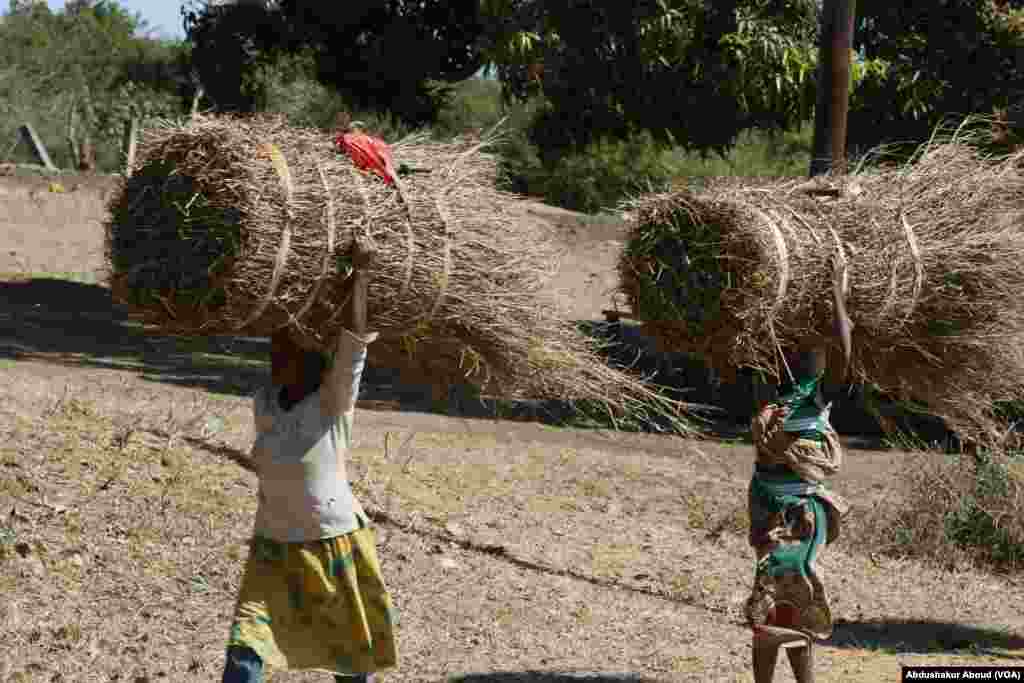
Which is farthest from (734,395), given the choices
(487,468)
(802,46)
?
(487,468)

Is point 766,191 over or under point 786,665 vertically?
over

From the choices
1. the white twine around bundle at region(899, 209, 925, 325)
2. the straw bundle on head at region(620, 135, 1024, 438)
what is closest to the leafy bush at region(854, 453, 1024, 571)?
the straw bundle on head at region(620, 135, 1024, 438)

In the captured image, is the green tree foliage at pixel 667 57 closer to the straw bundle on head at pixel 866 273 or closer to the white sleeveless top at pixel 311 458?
the straw bundle on head at pixel 866 273

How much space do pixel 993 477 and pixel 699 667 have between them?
3.13m

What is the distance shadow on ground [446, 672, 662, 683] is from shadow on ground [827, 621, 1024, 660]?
130 cm

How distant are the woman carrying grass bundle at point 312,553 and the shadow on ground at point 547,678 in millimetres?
1335

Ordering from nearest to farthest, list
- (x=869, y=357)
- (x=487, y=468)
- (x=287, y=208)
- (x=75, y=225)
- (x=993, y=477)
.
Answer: (x=287, y=208) < (x=869, y=357) < (x=993, y=477) < (x=487, y=468) < (x=75, y=225)

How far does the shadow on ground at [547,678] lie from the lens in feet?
18.2

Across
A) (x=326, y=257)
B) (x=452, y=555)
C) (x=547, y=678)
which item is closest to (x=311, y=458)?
(x=326, y=257)

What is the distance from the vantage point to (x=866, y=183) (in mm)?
6027

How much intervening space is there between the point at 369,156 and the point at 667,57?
7.55m

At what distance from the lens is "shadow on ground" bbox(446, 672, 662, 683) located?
555cm

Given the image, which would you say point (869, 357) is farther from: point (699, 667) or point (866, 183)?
point (699, 667)

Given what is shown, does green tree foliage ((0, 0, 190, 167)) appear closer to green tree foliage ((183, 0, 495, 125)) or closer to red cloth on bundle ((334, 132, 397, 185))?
green tree foliage ((183, 0, 495, 125))
